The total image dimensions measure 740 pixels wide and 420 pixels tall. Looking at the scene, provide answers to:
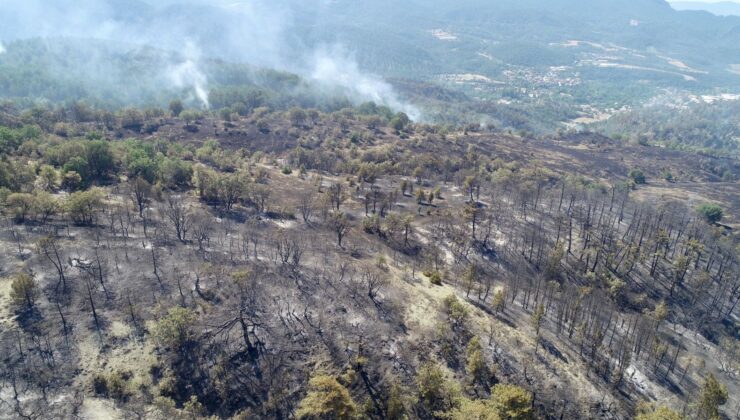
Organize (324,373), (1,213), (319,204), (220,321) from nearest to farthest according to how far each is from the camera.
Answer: (324,373) → (220,321) → (1,213) → (319,204)

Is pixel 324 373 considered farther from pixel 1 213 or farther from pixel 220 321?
pixel 1 213

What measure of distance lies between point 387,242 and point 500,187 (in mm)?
40572

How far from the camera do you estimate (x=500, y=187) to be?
94.8 metres

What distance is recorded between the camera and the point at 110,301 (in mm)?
39438

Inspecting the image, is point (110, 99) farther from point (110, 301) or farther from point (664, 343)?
point (664, 343)

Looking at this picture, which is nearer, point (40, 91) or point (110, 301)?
point (110, 301)

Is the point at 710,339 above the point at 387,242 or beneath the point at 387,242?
beneath

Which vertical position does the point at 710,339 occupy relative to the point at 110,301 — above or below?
below

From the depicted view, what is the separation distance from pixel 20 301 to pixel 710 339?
3154 inches

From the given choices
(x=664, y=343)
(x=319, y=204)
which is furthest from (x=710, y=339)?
(x=319, y=204)

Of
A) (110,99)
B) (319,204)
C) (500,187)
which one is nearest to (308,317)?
(319,204)

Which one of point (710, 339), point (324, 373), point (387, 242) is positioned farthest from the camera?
point (387, 242)

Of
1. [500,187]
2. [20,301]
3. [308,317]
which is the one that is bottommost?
[500,187]

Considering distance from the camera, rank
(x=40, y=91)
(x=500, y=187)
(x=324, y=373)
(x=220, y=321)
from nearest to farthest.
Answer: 1. (x=324, y=373)
2. (x=220, y=321)
3. (x=500, y=187)
4. (x=40, y=91)
